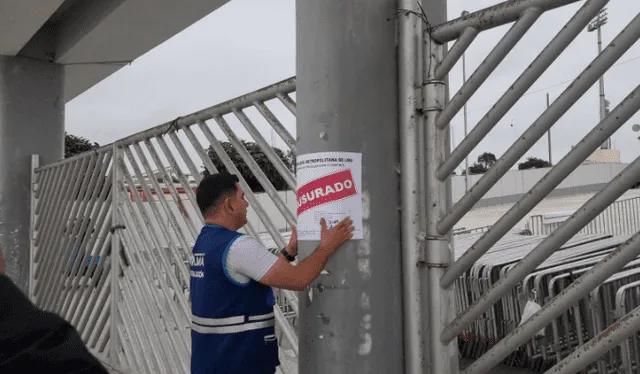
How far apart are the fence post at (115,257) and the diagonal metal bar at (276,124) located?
241 centimetres

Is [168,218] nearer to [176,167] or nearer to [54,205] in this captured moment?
[176,167]

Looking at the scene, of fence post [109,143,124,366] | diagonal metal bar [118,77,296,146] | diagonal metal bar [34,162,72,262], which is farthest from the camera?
diagonal metal bar [34,162,72,262]

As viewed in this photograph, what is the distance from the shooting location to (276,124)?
2.90 m

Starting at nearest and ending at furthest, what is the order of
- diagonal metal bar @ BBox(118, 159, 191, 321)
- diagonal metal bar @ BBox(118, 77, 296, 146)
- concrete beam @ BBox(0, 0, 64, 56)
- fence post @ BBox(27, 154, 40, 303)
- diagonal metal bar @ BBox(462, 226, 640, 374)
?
diagonal metal bar @ BBox(462, 226, 640, 374), diagonal metal bar @ BBox(118, 77, 296, 146), diagonal metal bar @ BBox(118, 159, 191, 321), concrete beam @ BBox(0, 0, 64, 56), fence post @ BBox(27, 154, 40, 303)

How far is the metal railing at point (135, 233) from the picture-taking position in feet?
10.7

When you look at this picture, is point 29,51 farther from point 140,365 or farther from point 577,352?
point 577,352

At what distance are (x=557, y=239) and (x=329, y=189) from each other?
0.82 meters

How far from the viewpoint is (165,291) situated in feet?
13.7

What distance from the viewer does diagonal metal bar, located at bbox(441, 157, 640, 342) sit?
171cm

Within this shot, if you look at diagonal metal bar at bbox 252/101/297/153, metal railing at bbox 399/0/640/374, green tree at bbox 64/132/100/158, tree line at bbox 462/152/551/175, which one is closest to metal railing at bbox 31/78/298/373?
diagonal metal bar at bbox 252/101/297/153

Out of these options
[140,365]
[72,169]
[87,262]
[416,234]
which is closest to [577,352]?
[416,234]

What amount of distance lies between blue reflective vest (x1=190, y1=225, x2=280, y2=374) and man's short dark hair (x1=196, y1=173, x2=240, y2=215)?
0.62 feet

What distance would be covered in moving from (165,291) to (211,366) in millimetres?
1778

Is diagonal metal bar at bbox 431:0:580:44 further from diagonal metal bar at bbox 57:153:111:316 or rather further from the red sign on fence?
diagonal metal bar at bbox 57:153:111:316
